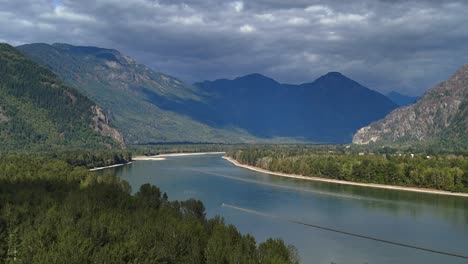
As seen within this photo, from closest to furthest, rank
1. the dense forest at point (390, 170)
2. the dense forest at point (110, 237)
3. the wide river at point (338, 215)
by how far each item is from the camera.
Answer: the dense forest at point (110, 237), the wide river at point (338, 215), the dense forest at point (390, 170)

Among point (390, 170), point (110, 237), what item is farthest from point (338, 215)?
point (390, 170)

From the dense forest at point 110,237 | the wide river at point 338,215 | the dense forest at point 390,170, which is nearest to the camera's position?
the dense forest at point 110,237

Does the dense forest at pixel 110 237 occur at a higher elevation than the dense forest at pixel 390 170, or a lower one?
lower

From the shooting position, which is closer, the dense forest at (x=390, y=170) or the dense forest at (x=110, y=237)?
the dense forest at (x=110, y=237)

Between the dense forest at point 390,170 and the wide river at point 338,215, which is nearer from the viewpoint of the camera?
the wide river at point 338,215

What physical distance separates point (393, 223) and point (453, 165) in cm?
6089

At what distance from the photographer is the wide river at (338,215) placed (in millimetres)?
61516

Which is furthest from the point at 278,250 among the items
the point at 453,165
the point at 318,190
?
the point at 453,165

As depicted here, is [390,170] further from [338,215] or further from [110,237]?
[110,237]

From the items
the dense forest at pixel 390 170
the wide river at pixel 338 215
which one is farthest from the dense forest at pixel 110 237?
the dense forest at pixel 390 170

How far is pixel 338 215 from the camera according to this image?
278 ft

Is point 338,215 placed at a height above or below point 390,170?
below

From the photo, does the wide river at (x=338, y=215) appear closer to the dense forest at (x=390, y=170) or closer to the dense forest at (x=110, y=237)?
the dense forest at (x=390, y=170)

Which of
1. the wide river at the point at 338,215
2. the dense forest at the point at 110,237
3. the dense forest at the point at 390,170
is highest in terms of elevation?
the dense forest at the point at 390,170
